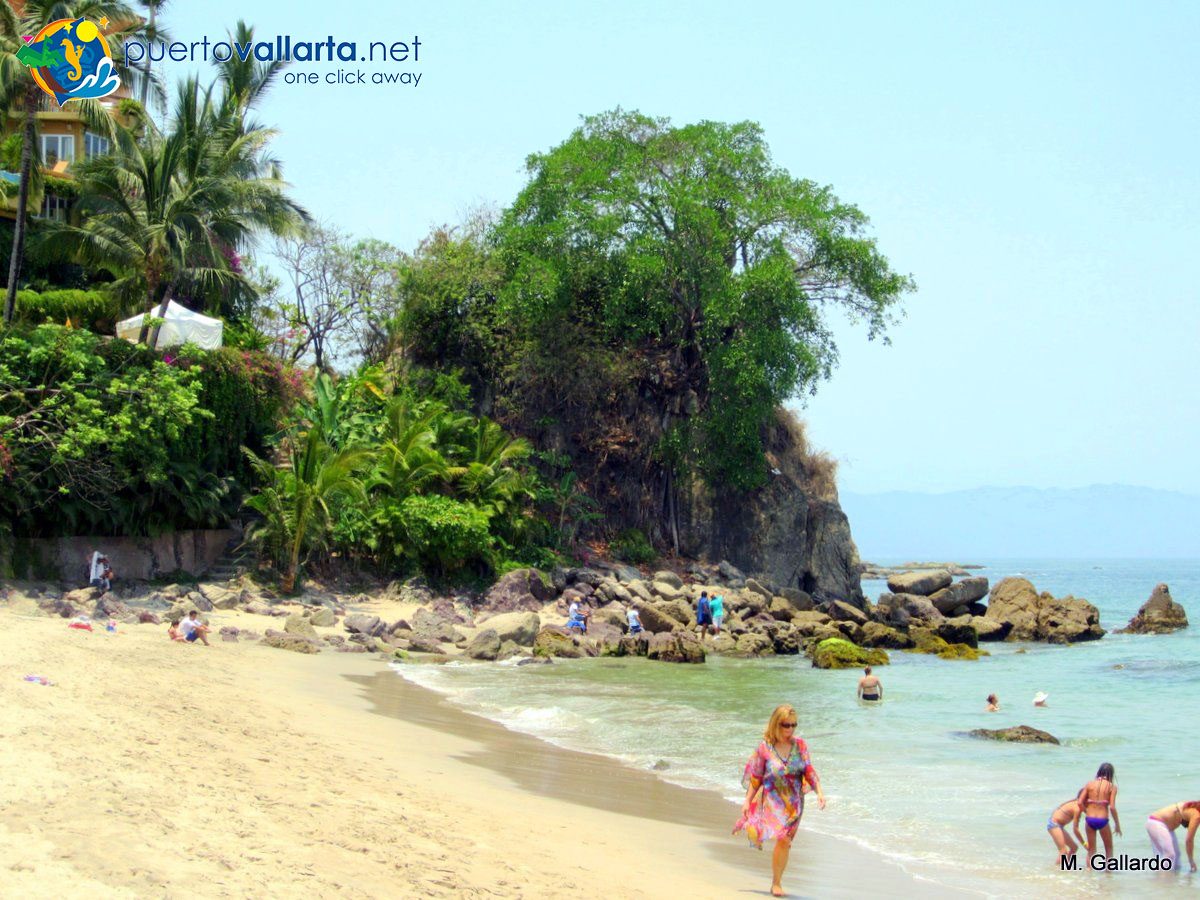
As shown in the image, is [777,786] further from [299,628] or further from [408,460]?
[408,460]

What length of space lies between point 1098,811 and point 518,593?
18506 millimetres

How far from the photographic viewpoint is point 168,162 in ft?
80.9

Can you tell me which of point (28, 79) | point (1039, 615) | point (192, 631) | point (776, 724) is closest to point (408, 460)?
point (192, 631)

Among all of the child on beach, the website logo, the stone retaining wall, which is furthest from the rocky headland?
the child on beach

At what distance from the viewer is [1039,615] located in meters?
33.2

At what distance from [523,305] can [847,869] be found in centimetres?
2356

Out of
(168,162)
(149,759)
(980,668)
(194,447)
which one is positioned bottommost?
(980,668)

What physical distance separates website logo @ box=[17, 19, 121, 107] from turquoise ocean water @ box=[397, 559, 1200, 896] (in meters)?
14.2

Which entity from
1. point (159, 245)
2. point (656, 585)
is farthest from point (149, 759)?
point (656, 585)

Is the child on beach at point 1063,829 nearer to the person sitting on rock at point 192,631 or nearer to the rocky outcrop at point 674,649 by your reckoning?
the person sitting on rock at point 192,631

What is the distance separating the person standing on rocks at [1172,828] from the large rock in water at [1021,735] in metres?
5.79

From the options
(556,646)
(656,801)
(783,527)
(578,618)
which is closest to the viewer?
(656,801)

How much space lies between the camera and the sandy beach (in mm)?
5965

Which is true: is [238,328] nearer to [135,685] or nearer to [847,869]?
[135,685]
